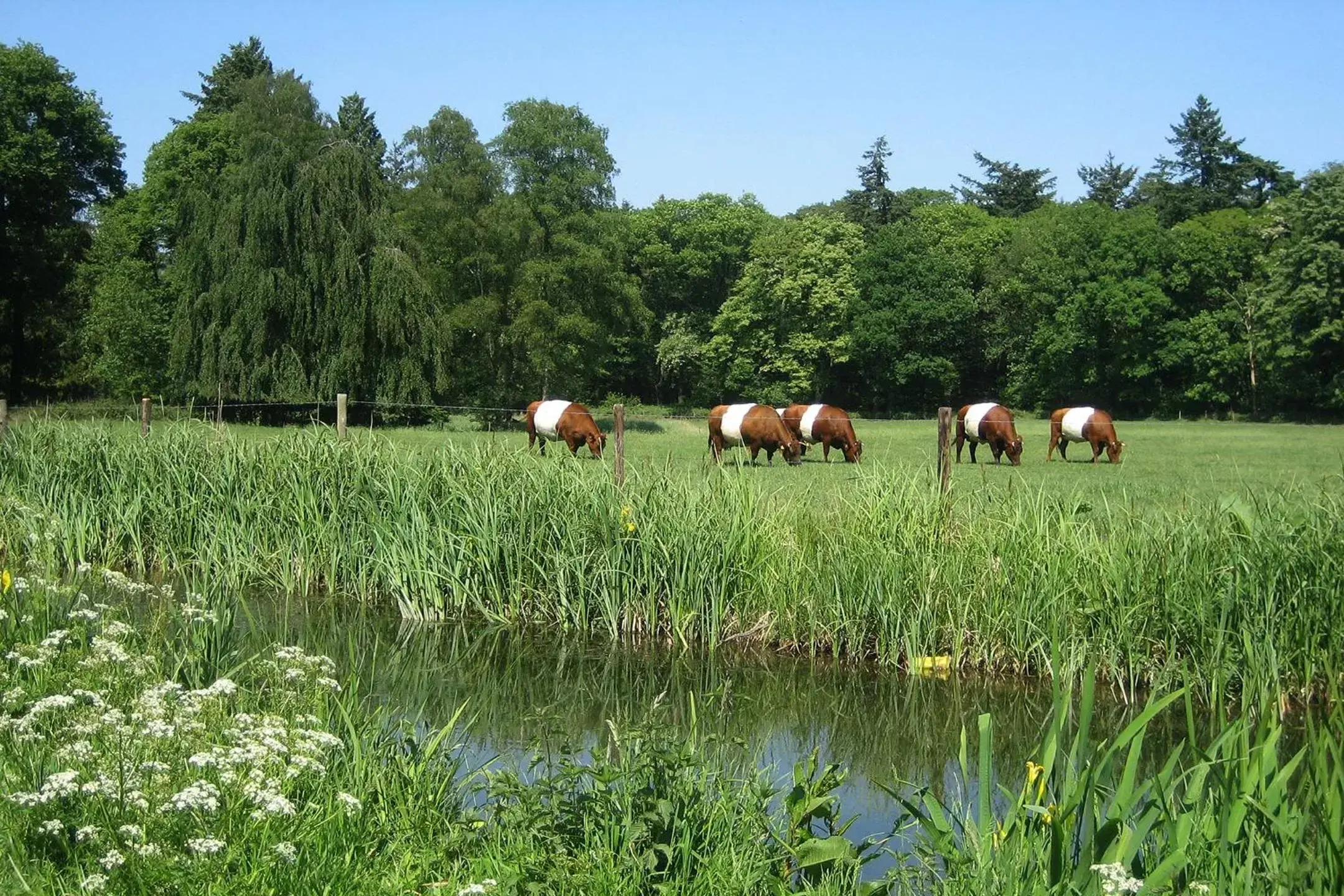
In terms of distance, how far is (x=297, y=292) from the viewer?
32.8m

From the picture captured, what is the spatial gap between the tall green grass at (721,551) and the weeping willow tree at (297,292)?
2069cm

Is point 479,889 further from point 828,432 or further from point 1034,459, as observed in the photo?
point 1034,459

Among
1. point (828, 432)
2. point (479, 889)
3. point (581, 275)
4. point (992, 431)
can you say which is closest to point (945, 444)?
point (479, 889)

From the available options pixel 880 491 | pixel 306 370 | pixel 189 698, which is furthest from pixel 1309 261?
pixel 189 698

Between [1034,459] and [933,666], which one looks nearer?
[933,666]

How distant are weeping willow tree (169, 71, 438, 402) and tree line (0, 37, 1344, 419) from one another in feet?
0.26

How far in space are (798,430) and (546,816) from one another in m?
21.1

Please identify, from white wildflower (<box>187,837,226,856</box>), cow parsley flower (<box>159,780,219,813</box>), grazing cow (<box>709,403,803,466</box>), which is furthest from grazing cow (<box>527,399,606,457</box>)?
white wildflower (<box>187,837,226,856</box>)

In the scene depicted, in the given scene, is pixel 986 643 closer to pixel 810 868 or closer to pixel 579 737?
pixel 579 737

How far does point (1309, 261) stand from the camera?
145 ft

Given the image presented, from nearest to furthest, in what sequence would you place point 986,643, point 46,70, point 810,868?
point 810,868 < point 986,643 < point 46,70

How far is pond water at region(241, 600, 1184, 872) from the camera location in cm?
666

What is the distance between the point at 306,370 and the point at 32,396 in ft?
46.6

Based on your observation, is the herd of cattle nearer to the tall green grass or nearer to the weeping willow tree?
the weeping willow tree
